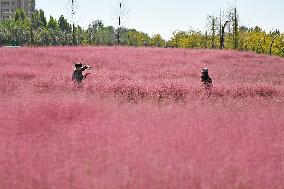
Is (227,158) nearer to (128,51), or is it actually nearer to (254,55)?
(128,51)

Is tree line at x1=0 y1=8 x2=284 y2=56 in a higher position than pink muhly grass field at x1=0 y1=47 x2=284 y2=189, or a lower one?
higher

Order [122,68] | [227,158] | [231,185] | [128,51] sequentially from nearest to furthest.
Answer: [231,185], [227,158], [122,68], [128,51]

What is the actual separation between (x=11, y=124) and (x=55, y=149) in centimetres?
138

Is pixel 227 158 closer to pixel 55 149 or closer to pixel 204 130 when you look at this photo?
pixel 204 130

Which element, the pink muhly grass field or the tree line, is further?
the tree line

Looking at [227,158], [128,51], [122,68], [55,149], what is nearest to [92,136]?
[55,149]

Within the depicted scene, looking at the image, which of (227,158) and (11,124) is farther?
(11,124)

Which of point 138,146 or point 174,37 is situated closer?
point 138,146

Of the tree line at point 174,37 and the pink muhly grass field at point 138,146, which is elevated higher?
the tree line at point 174,37

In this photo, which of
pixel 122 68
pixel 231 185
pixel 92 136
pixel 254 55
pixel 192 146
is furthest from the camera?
pixel 254 55

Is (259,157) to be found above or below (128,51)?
below

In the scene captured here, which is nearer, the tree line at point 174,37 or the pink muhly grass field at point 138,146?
the pink muhly grass field at point 138,146

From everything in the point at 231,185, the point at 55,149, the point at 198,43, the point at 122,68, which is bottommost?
the point at 231,185

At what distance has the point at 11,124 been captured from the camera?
579cm
